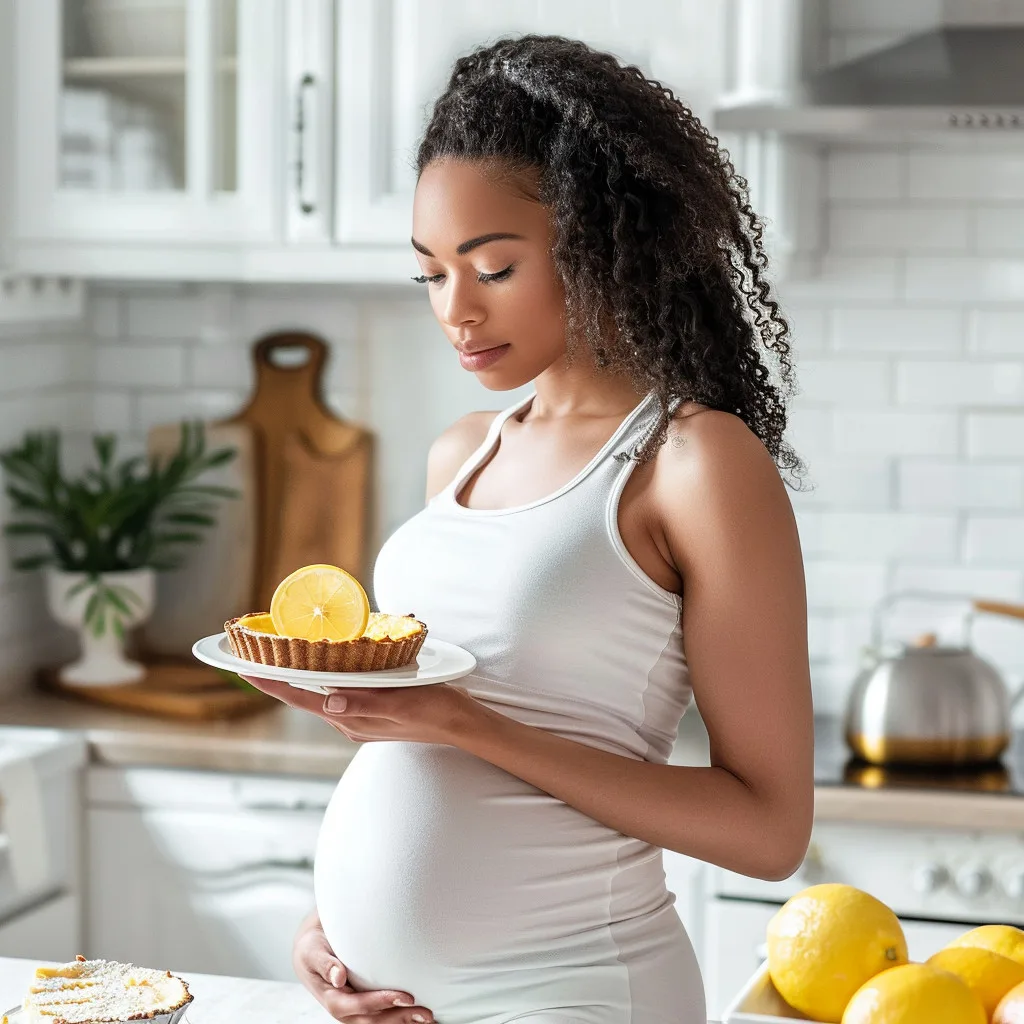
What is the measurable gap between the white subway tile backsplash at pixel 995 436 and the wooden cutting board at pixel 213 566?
1307mm

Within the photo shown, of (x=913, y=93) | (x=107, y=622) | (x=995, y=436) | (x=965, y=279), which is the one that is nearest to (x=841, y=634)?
(x=995, y=436)

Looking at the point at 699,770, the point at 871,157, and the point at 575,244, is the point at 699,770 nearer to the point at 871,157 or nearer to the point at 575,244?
the point at 575,244

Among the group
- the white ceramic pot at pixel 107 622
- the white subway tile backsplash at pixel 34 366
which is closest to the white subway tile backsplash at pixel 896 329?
the white ceramic pot at pixel 107 622

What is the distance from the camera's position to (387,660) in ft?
3.41

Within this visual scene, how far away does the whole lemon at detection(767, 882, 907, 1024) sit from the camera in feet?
3.07

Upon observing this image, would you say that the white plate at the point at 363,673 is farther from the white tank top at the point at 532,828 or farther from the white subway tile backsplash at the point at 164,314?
the white subway tile backsplash at the point at 164,314

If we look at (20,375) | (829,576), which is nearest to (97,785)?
(20,375)

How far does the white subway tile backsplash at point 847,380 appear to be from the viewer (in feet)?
8.49

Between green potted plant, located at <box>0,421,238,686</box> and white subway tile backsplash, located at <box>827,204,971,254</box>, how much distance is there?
1.19 meters

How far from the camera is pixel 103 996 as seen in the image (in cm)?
93

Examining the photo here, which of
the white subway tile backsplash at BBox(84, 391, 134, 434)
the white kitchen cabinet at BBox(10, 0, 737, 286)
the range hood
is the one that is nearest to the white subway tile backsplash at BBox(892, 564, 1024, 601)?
the range hood

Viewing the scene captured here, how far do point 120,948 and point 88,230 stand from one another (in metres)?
1.18

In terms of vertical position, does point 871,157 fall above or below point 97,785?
above

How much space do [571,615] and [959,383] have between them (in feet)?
5.49
